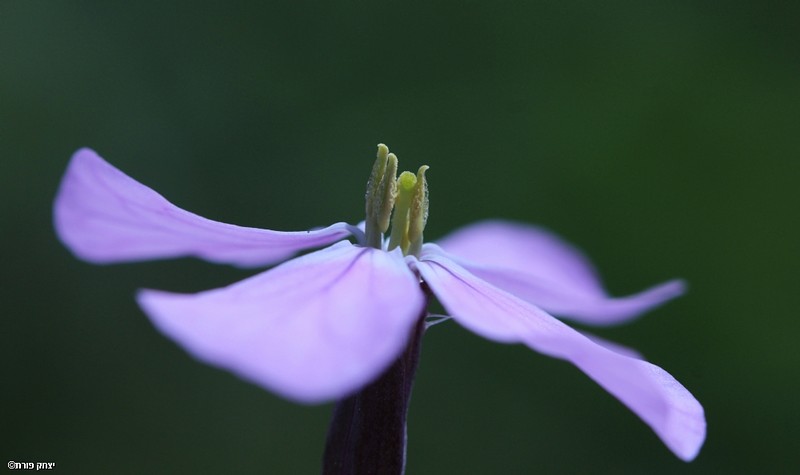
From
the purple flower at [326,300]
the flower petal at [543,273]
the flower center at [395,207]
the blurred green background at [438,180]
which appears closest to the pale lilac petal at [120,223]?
the purple flower at [326,300]

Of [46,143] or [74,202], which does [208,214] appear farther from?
[74,202]

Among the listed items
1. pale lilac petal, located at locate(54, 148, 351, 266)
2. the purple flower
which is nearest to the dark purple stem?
the purple flower

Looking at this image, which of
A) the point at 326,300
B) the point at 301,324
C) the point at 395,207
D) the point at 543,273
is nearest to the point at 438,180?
the point at 543,273

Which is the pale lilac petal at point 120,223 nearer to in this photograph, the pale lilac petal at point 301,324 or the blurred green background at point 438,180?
the pale lilac petal at point 301,324

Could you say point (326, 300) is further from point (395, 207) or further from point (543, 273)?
point (543, 273)

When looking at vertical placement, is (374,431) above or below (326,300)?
below
